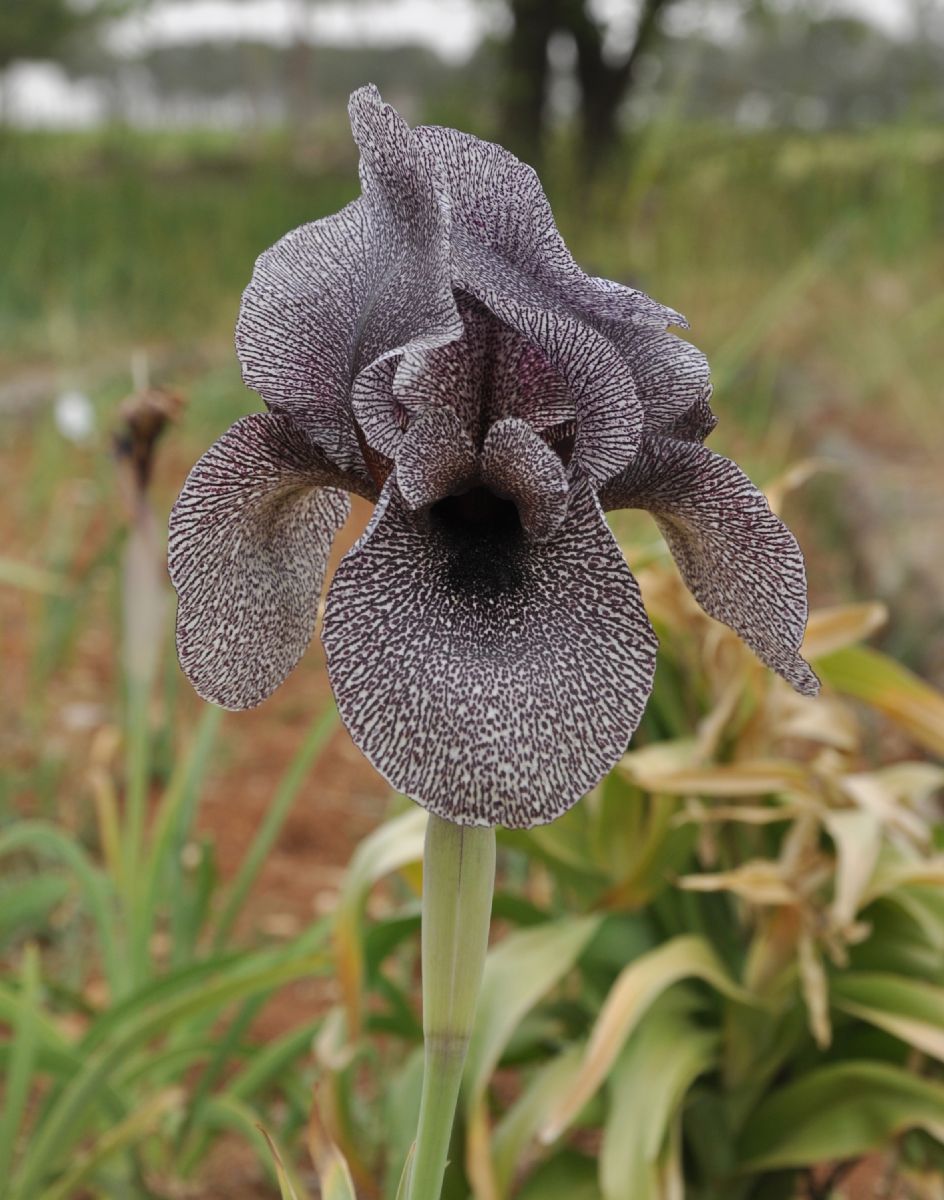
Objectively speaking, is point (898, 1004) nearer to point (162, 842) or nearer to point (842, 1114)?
point (842, 1114)

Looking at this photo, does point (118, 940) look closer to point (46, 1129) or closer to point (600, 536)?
point (46, 1129)

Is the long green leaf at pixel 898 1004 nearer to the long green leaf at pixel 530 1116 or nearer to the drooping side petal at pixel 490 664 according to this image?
the long green leaf at pixel 530 1116

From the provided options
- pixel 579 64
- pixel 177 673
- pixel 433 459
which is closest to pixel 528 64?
pixel 579 64

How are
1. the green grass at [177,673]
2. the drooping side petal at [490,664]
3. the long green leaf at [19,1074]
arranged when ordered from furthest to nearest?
the green grass at [177,673] < the long green leaf at [19,1074] < the drooping side petal at [490,664]

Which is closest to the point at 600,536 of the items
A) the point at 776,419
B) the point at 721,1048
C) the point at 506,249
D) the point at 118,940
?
the point at 506,249

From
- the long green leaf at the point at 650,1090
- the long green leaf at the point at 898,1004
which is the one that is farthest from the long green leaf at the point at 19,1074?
the long green leaf at the point at 898,1004
